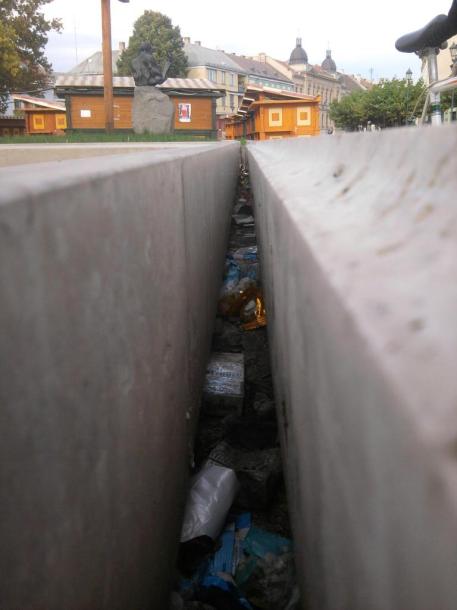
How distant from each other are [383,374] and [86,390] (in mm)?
587

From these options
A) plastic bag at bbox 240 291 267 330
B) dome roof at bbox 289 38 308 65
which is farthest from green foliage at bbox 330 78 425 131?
dome roof at bbox 289 38 308 65

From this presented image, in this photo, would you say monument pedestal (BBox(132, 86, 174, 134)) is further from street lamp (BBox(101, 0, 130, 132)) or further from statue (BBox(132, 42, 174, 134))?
street lamp (BBox(101, 0, 130, 132))

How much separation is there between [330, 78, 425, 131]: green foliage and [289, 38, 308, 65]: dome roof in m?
64.3

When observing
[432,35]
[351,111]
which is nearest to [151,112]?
[432,35]

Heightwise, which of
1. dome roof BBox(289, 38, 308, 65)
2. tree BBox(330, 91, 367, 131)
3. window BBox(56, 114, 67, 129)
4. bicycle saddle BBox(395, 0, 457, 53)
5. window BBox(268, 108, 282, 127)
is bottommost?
bicycle saddle BBox(395, 0, 457, 53)

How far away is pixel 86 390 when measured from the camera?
993 mm

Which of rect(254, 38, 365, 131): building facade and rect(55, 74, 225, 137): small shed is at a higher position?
rect(254, 38, 365, 131): building facade

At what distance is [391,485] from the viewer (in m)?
0.55

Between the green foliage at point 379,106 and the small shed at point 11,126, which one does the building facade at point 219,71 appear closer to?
the green foliage at point 379,106

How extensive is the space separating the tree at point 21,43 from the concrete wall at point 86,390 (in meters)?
38.7

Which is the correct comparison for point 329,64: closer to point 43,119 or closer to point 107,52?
point 43,119

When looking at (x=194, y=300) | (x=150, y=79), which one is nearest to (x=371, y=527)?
(x=194, y=300)

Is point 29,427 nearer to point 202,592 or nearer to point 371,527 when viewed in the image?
point 371,527

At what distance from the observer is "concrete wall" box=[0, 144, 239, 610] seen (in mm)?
753
